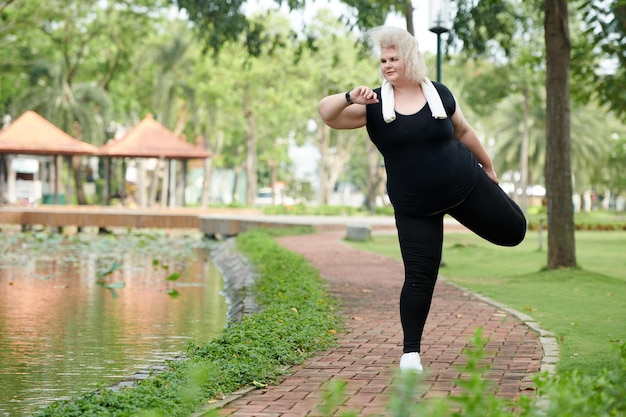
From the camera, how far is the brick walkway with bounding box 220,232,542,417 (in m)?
5.37

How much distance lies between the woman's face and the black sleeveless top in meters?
0.17

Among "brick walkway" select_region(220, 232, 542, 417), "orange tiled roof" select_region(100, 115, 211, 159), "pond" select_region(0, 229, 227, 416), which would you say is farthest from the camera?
"orange tiled roof" select_region(100, 115, 211, 159)

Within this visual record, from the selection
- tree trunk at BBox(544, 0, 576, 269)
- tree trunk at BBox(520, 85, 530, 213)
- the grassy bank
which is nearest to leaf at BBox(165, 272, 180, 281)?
the grassy bank

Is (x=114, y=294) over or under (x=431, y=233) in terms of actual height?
under

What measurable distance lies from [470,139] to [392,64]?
2.26 feet

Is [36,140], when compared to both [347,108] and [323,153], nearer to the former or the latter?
[323,153]

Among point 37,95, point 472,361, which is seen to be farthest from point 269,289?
point 37,95

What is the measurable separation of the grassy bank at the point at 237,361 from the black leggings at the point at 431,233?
2.94ft

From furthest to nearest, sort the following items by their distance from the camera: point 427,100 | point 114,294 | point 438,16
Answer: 1. point 438,16
2. point 114,294
3. point 427,100

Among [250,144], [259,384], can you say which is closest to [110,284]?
[259,384]

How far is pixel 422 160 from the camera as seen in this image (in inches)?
221

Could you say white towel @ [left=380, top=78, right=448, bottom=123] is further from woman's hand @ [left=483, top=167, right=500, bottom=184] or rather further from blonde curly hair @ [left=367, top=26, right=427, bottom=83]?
woman's hand @ [left=483, top=167, right=500, bottom=184]

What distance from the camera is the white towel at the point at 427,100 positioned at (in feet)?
18.2

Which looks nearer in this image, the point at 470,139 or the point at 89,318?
the point at 470,139
